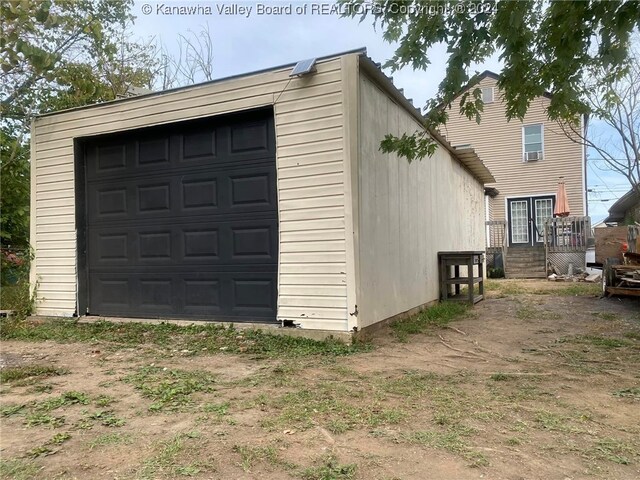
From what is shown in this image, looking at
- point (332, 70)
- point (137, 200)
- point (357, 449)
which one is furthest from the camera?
point (137, 200)

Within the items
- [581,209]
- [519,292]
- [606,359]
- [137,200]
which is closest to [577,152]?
[581,209]

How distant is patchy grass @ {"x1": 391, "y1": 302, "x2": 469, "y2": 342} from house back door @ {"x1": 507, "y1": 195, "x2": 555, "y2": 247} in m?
11.1

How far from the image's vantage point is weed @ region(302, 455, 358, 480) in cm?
224

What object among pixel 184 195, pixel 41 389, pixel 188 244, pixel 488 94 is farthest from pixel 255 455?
pixel 488 94

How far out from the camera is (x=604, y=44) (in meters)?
3.78

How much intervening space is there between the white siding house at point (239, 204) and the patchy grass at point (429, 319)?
29cm

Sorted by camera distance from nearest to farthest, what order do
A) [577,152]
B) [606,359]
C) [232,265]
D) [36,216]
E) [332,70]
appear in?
[606,359] → [332,70] → [232,265] → [36,216] → [577,152]

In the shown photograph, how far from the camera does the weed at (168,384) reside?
3348mm

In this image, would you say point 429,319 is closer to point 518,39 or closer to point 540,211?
point 518,39

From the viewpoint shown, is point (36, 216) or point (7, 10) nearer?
point (7, 10)

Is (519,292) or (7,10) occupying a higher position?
(7,10)

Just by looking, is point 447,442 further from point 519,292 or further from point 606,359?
point 519,292

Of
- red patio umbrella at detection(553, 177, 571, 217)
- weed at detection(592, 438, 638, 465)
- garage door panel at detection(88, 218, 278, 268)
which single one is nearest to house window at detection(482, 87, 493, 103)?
red patio umbrella at detection(553, 177, 571, 217)

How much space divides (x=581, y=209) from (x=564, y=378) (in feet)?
52.7
